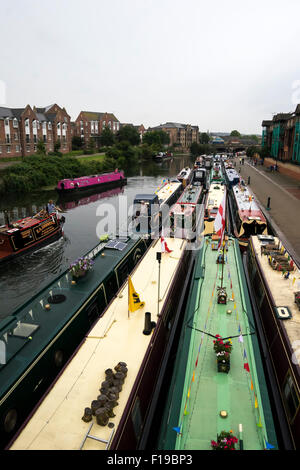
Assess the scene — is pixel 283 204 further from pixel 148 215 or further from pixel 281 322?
pixel 281 322

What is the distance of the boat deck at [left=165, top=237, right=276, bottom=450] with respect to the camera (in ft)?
23.9

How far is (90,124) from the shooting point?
379 feet

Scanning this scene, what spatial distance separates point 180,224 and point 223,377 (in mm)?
14142

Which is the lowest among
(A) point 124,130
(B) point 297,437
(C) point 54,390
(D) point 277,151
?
(B) point 297,437

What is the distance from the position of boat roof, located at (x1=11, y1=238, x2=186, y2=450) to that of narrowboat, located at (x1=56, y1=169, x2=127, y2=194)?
132 ft

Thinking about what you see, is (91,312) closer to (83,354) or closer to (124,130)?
(83,354)

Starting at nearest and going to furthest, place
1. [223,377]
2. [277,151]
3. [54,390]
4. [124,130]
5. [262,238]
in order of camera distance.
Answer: [54,390]
[223,377]
[262,238]
[277,151]
[124,130]

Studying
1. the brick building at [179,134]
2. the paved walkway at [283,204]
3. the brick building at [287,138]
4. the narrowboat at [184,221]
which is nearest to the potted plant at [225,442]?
the narrowboat at [184,221]

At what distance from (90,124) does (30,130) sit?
50156 millimetres

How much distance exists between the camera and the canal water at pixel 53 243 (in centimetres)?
2039

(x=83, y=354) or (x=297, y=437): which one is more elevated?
(x=83, y=354)

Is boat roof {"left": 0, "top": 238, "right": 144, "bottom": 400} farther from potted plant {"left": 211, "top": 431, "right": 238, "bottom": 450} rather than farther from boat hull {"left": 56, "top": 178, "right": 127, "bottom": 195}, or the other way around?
boat hull {"left": 56, "top": 178, "right": 127, "bottom": 195}
